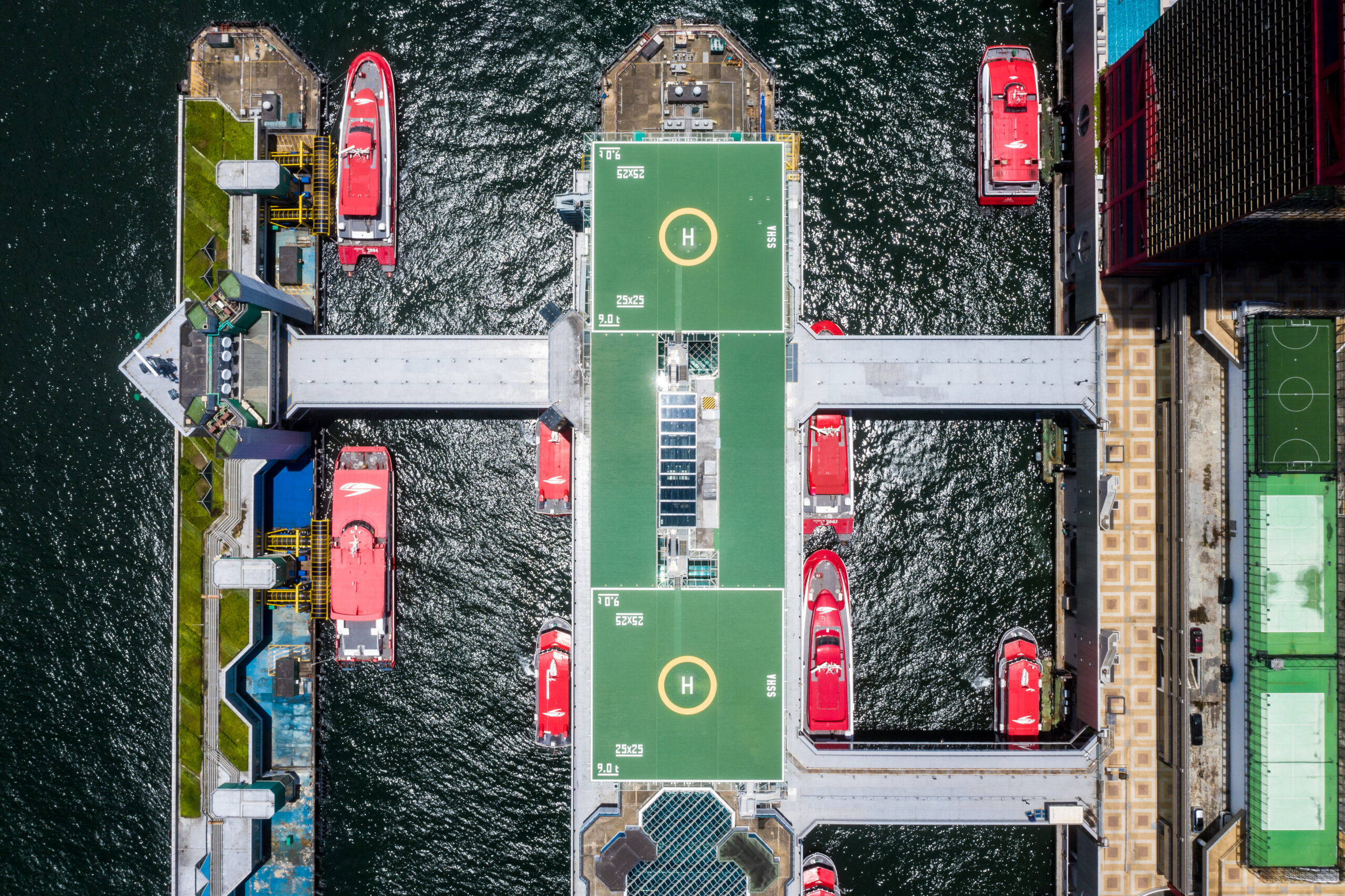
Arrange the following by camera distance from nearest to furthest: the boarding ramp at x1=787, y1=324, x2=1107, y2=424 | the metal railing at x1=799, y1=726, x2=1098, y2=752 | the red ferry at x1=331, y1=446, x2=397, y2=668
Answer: the boarding ramp at x1=787, y1=324, x2=1107, y2=424 → the metal railing at x1=799, y1=726, x2=1098, y2=752 → the red ferry at x1=331, y1=446, x2=397, y2=668

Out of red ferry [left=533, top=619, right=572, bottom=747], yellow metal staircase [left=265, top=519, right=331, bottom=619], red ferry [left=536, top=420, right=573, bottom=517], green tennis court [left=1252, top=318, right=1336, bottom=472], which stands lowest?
red ferry [left=533, top=619, right=572, bottom=747]

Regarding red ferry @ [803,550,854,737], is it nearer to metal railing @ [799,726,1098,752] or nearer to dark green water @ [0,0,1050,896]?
metal railing @ [799,726,1098,752]

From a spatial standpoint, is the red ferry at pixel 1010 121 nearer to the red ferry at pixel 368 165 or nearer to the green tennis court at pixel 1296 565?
the green tennis court at pixel 1296 565

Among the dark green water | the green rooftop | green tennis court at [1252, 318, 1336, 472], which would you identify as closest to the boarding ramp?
the green rooftop

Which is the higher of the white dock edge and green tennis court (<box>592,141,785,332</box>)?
green tennis court (<box>592,141,785,332</box>)

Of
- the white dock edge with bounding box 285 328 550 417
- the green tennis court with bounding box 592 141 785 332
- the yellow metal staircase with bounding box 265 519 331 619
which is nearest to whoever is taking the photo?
the green tennis court with bounding box 592 141 785 332

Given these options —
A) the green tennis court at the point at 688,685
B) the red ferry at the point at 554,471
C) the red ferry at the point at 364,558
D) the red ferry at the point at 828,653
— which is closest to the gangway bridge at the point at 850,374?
the red ferry at the point at 554,471

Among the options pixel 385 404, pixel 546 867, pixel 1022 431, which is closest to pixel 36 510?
pixel 385 404

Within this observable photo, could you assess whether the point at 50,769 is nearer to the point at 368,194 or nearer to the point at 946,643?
the point at 368,194
